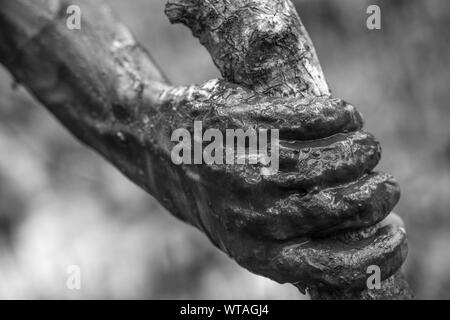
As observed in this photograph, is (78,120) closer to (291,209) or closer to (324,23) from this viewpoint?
(291,209)

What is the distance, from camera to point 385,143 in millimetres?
2727

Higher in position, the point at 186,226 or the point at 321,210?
the point at 321,210

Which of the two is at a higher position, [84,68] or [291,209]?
[84,68]

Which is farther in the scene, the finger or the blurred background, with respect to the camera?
the blurred background

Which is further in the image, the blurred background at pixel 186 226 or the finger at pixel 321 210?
the blurred background at pixel 186 226

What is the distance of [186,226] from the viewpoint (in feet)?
9.10

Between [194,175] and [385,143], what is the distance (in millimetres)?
2084

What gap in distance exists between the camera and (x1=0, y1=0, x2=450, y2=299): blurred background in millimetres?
2580

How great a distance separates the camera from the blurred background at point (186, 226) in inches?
102

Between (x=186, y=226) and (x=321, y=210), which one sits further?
(x=186, y=226)

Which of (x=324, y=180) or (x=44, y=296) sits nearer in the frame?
(x=324, y=180)

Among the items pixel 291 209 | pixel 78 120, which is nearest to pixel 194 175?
pixel 291 209
